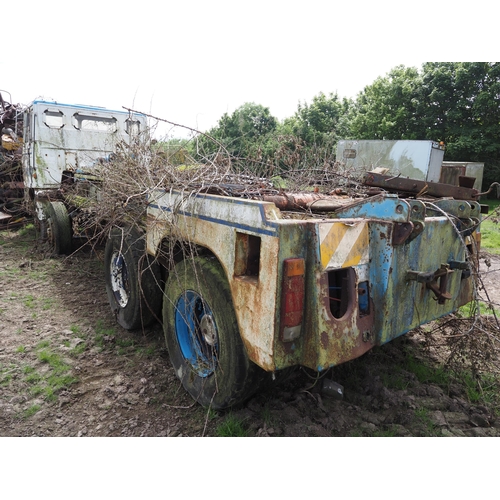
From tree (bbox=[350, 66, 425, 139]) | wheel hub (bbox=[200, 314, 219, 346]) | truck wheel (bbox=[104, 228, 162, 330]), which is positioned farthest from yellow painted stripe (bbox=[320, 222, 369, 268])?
tree (bbox=[350, 66, 425, 139])

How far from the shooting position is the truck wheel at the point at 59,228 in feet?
19.9

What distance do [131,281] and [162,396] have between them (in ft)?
3.56

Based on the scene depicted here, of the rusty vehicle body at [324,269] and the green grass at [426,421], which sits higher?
the rusty vehicle body at [324,269]

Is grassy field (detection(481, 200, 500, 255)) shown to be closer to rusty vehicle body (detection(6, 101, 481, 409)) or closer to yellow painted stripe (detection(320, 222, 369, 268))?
rusty vehicle body (detection(6, 101, 481, 409))

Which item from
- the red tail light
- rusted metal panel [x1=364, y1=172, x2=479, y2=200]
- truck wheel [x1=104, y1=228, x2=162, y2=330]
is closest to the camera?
the red tail light

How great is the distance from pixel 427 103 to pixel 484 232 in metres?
12.2

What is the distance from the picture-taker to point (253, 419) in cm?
244

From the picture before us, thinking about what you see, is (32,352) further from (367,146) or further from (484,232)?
(367,146)

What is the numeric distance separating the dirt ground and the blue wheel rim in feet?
0.95

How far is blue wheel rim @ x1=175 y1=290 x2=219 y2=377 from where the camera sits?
249 cm

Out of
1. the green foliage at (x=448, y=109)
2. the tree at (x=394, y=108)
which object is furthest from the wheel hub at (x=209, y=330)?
the tree at (x=394, y=108)

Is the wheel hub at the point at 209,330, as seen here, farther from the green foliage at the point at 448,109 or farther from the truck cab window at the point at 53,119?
the green foliage at the point at 448,109

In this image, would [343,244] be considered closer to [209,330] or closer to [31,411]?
[209,330]

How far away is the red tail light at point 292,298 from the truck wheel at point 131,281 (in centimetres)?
151
